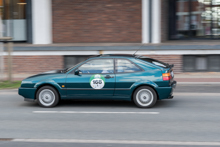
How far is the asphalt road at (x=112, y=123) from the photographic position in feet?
19.5

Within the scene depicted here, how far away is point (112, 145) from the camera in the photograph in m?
5.66

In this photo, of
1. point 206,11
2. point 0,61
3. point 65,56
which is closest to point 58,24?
point 65,56

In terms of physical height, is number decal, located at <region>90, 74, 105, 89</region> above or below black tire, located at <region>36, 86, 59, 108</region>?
above

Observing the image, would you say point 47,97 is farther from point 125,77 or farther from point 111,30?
point 111,30

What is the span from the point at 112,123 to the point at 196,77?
26.8 feet

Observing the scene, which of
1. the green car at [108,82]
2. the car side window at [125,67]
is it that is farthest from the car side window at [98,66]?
→ the car side window at [125,67]

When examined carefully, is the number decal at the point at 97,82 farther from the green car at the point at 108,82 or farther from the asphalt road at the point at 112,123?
the asphalt road at the point at 112,123

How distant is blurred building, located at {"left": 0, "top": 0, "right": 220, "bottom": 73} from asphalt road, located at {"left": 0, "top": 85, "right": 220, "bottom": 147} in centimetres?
548

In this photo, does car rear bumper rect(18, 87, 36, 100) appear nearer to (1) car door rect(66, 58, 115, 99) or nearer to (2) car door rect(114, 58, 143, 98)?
(1) car door rect(66, 58, 115, 99)

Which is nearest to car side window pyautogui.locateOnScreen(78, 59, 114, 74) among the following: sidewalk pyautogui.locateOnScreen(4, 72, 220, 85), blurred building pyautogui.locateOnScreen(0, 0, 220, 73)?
sidewalk pyautogui.locateOnScreen(4, 72, 220, 85)

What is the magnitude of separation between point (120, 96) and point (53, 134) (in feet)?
8.98

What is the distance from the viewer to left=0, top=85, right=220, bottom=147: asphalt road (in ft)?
19.5

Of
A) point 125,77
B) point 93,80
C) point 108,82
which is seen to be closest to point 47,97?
point 93,80

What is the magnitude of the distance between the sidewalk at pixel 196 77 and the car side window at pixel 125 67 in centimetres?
501
